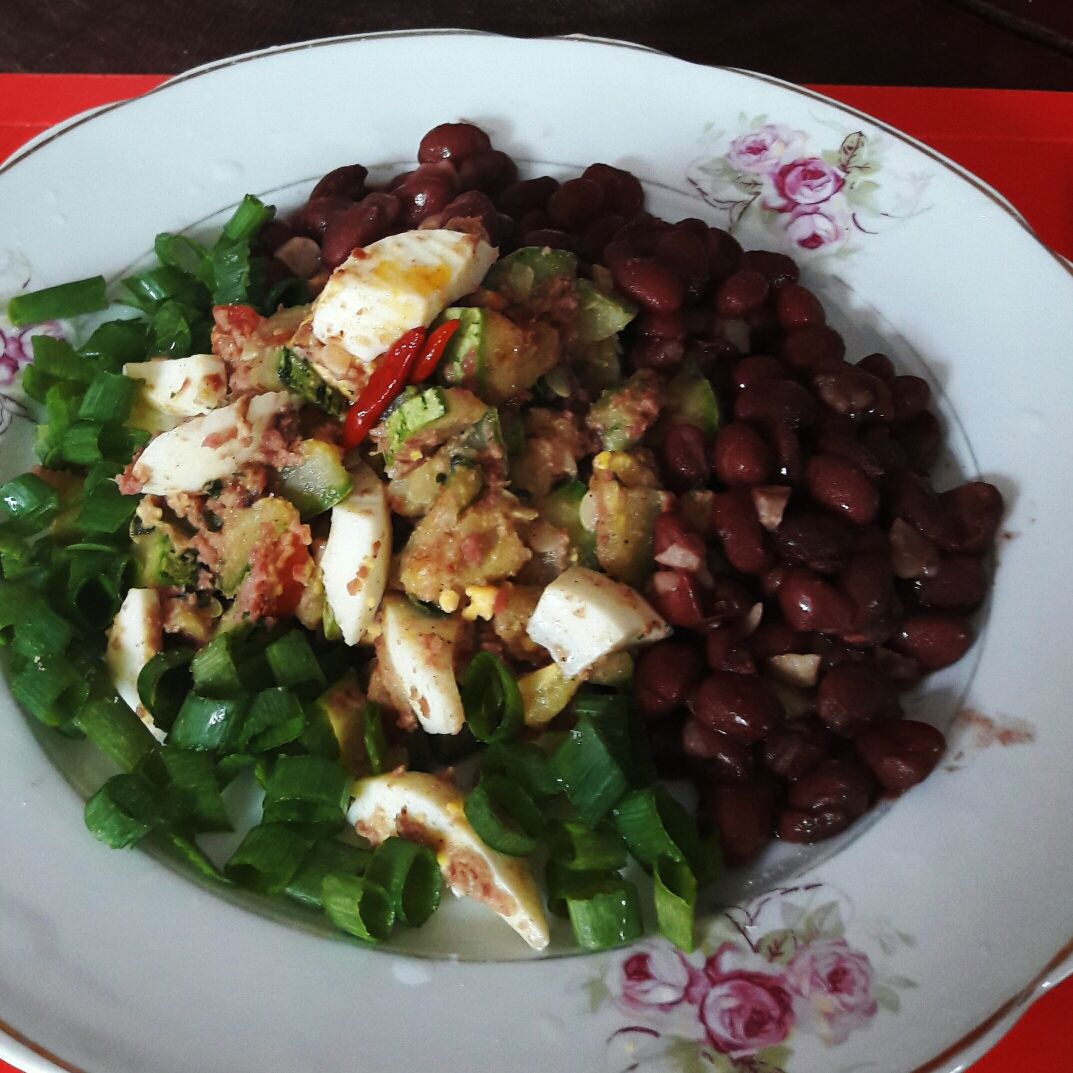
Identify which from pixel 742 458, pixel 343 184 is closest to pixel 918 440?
pixel 742 458

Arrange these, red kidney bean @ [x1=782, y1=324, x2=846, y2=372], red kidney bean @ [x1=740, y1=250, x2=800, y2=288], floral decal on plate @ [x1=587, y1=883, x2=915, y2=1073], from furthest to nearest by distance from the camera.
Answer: red kidney bean @ [x1=740, y1=250, x2=800, y2=288], red kidney bean @ [x1=782, y1=324, x2=846, y2=372], floral decal on plate @ [x1=587, y1=883, x2=915, y2=1073]

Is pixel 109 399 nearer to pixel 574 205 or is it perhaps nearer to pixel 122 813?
pixel 122 813

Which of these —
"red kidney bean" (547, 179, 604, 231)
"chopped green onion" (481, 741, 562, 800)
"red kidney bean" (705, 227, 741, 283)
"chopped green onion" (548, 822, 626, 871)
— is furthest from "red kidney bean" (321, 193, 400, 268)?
"chopped green onion" (548, 822, 626, 871)

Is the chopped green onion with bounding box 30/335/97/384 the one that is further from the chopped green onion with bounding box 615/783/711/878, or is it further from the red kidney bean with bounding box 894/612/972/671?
the red kidney bean with bounding box 894/612/972/671

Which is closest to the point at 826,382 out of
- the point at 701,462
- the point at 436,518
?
the point at 701,462

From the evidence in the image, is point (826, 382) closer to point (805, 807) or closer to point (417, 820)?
point (805, 807)

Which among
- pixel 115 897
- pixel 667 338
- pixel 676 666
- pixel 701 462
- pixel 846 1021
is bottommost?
pixel 115 897
